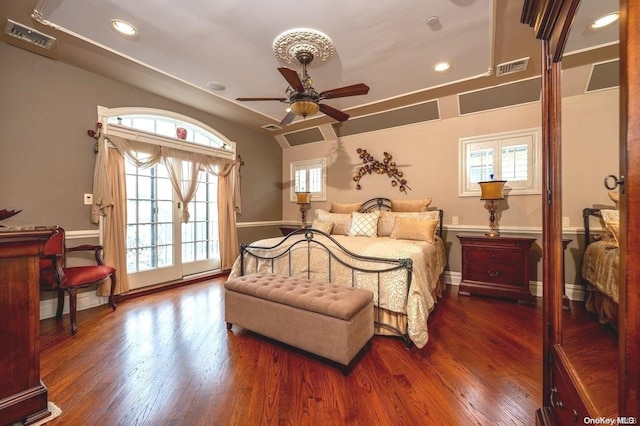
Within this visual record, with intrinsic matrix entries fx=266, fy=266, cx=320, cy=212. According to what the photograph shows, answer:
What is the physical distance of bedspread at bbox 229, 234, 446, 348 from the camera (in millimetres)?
2207

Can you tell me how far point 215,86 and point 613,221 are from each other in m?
3.94

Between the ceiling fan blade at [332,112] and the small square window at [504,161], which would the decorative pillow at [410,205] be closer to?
the small square window at [504,161]

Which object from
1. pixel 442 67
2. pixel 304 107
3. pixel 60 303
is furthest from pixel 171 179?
pixel 442 67

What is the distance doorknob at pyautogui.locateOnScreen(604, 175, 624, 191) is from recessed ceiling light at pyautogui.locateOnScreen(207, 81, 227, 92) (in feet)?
12.4

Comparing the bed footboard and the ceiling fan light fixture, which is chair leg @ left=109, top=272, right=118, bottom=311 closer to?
the bed footboard

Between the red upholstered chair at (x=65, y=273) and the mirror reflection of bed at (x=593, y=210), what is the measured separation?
354 centimetres

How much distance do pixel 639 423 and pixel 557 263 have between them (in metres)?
0.72

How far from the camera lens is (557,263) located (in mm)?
1201

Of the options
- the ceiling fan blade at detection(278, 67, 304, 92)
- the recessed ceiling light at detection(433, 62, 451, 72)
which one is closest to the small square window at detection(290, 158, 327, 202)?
the recessed ceiling light at detection(433, 62, 451, 72)

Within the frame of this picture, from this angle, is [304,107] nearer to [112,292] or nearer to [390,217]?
[390,217]

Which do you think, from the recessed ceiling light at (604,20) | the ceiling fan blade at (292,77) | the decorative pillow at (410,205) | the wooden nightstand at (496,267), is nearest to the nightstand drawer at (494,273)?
the wooden nightstand at (496,267)

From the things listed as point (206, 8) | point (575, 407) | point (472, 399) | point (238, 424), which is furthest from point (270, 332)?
point (206, 8)

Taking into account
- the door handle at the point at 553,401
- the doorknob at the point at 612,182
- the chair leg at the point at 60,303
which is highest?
the doorknob at the point at 612,182

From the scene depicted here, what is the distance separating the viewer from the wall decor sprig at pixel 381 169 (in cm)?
452
